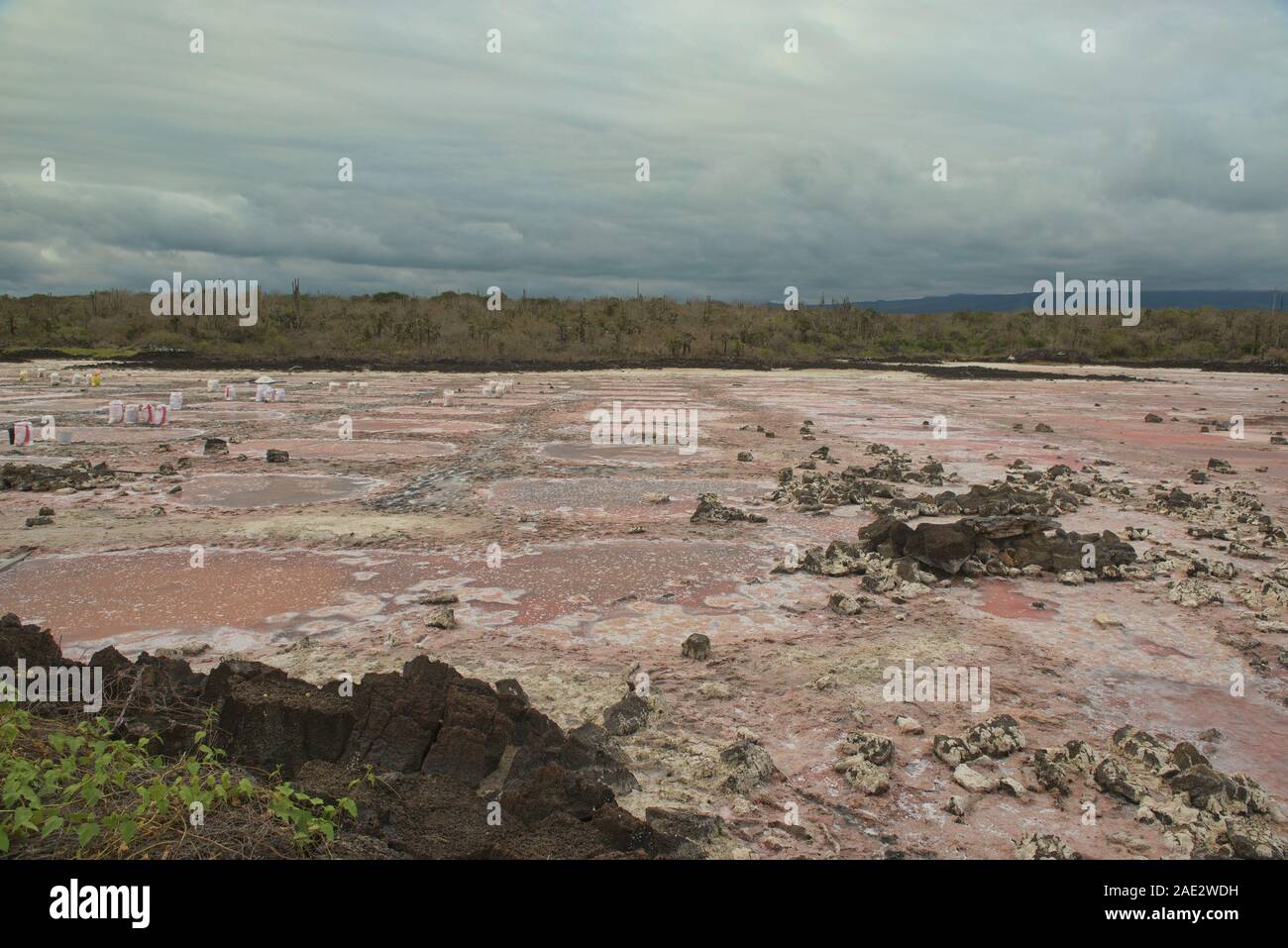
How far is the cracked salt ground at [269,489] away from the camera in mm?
11867

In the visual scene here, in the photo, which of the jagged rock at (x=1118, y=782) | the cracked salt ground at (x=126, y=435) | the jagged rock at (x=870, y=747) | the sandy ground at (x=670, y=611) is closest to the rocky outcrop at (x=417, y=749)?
the sandy ground at (x=670, y=611)

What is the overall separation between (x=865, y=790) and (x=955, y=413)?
24093mm

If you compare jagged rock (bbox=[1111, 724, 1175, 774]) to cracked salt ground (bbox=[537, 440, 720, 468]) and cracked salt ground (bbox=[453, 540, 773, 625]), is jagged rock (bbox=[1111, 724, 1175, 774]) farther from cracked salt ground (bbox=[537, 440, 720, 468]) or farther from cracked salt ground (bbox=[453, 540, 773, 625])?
cracked salt ground (bbox=[537, 440, 720, 468])

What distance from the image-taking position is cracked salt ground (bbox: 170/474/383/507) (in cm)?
1187

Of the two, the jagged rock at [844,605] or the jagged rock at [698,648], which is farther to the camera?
the jagged rock at [844,605]

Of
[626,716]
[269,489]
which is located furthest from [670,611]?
[269,489]

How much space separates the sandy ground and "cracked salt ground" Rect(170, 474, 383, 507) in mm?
79

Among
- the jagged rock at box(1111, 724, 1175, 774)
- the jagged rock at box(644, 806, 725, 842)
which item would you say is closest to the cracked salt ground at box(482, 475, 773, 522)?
the jagged rock at box(1111, 724, 1175, 774)

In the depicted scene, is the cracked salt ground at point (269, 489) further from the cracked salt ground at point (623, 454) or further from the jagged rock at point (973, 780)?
the jagged rock at point (973, 780)

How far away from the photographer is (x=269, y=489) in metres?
12.7

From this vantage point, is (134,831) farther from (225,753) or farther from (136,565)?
(136,565)

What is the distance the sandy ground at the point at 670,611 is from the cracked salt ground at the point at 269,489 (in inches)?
3.1

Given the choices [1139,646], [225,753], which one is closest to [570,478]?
[1139,646]

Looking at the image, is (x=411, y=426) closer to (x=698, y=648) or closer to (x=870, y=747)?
(x=698, y=648)
